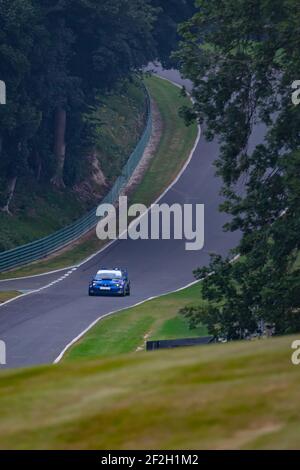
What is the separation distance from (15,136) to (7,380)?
164 feet

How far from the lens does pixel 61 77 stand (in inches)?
2381

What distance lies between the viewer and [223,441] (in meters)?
7.16

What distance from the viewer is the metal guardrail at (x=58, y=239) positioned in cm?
5159

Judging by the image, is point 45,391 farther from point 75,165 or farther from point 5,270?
point 75,165

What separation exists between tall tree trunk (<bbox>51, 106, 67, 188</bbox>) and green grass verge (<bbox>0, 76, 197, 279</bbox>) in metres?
5.07

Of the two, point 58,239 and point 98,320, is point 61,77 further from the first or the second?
point 98,320

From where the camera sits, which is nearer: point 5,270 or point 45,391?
point 45,391

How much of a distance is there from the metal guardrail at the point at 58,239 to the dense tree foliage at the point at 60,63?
3.41 m

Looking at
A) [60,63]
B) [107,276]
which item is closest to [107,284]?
[107,276]

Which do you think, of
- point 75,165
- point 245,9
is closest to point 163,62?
point 75,165

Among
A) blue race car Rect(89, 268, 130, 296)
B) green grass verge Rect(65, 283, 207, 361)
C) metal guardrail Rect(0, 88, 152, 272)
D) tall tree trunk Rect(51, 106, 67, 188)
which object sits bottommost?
green grass verge Rect(65, 283, 207, 361)

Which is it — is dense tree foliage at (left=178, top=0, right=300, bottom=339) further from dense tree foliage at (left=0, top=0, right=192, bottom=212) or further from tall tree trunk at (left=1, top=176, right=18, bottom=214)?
tall tree trunk at (left=1, top=176, right=18, bottom=214)

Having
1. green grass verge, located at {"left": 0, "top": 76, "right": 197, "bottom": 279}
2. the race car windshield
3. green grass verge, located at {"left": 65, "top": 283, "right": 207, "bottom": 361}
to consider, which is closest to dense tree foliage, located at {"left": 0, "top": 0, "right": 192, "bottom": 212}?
green grass verge, located at {"left": 0, "top": 76, "right": 197, "bottom": 279}

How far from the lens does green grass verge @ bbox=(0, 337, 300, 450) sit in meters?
7.32
